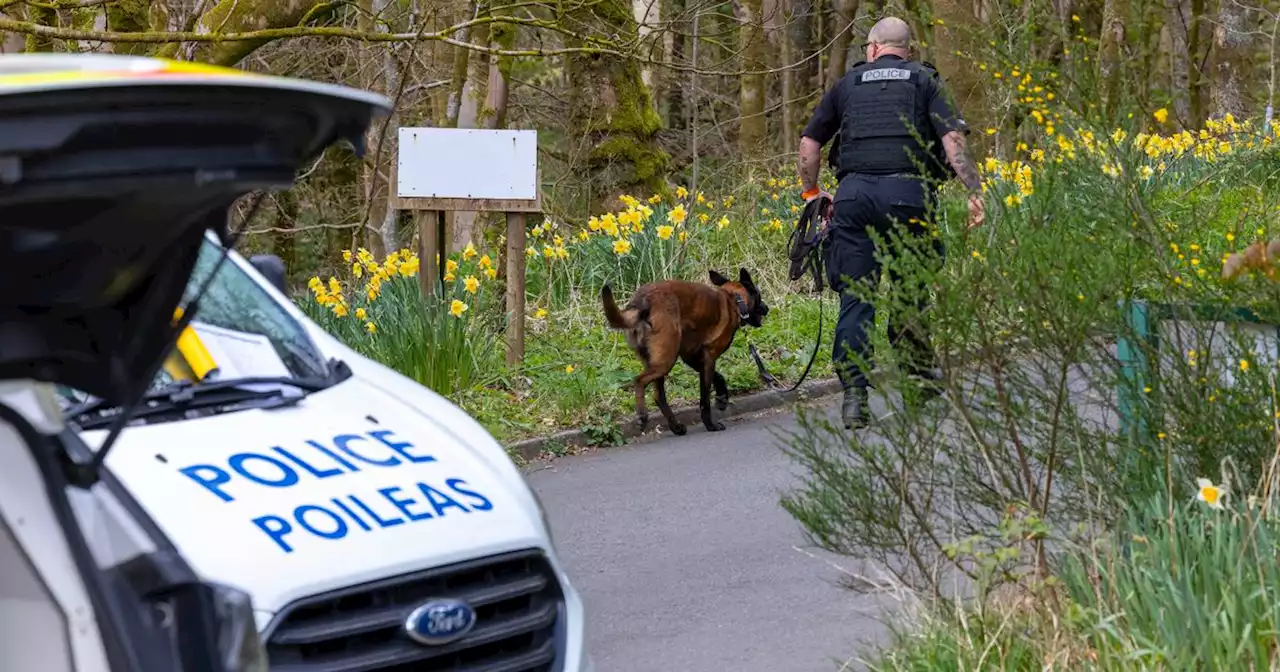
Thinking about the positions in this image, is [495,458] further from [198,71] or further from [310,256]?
[310,256]

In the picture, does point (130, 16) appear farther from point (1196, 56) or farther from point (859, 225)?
point (1196, 56)

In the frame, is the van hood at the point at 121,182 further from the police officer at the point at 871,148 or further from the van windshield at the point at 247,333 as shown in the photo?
the police officer at the point at 871,148

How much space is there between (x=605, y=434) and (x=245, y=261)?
552 cm

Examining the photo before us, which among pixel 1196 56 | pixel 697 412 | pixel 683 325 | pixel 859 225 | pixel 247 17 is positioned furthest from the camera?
pixel 1196 56

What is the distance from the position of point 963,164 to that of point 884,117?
7.51 feet

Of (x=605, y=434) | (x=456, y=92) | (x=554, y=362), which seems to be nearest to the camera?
(x=605, y=434)

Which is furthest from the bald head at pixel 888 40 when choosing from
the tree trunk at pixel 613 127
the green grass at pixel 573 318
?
the tree trunk at pixel 613 127

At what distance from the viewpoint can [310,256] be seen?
30.7 metres

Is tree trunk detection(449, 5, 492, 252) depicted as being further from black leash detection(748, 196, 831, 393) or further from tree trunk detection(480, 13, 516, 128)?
black leash detection(748, 196, 831, 393)

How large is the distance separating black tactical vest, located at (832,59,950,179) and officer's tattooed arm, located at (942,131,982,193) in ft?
2.28

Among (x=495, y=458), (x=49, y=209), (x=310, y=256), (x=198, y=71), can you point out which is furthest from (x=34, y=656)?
(x=310, y=256)

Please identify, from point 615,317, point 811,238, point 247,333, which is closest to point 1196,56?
point 811,238

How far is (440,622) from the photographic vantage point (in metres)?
3.97

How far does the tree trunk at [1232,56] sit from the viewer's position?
2106cm
